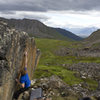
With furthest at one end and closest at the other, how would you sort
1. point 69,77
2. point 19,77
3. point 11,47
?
point 69,77
point 19,77
point 11,47

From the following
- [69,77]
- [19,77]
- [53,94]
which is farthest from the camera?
[69,77]

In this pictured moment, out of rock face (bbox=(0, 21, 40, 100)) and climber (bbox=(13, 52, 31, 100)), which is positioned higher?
rock face (bbox=(0, 21, 40, 100))

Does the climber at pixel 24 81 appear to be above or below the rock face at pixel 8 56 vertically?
below

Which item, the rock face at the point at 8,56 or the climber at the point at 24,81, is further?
the climber at the point at 24,81

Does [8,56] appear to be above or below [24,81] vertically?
above

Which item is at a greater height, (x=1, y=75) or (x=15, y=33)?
(x=15, y=33)

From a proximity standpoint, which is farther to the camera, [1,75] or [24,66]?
[24,66]

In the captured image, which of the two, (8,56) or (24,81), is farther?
(24,81)

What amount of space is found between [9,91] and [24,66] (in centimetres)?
391

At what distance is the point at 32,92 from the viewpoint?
73.0ft

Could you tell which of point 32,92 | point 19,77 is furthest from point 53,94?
point 19,77

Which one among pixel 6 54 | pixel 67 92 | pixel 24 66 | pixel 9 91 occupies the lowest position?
pixel 67 92

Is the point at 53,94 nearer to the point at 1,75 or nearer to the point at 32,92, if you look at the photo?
the point at 32,92

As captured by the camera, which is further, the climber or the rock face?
the climber
